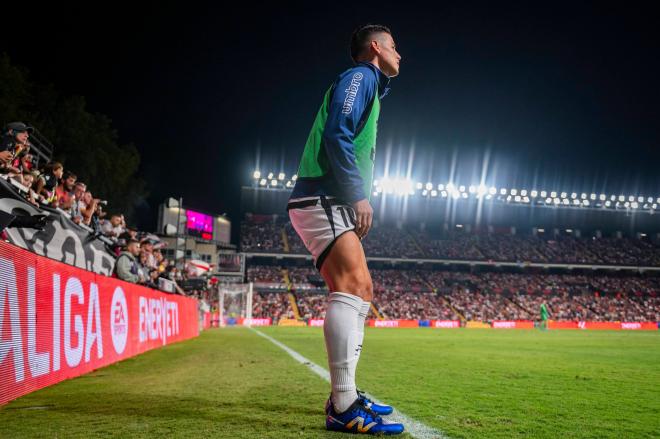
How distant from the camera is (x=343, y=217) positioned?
2.93m

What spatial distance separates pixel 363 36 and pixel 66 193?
7.12m

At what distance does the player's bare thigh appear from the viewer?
9.39 ft

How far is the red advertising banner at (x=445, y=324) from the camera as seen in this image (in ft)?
132

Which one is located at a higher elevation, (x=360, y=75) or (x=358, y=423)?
(x=360, y=75)

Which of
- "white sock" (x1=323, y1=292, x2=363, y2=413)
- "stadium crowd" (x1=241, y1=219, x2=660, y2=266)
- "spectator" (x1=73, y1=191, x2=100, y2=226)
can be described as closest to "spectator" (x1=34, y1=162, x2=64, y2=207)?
"spectator" (x1=73, y1=191, x2=100, y2=226)

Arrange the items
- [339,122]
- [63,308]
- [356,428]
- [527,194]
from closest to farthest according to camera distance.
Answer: [356,428] → [339,122] → [63,308] → [527,194]

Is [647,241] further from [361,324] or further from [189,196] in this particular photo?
[361,324]

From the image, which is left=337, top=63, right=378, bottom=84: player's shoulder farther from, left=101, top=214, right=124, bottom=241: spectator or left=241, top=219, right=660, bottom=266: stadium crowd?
left=241, top=219, right=660, bottom=266: stadium crowd

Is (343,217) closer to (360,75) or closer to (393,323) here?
(360,75)

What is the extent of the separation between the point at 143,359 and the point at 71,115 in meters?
33.8

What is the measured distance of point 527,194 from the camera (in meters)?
58.2

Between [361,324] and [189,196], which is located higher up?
[189,196]

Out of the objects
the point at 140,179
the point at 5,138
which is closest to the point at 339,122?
the point at 5,138

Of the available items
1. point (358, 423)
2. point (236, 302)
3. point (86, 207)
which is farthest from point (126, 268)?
point (236, 302)
